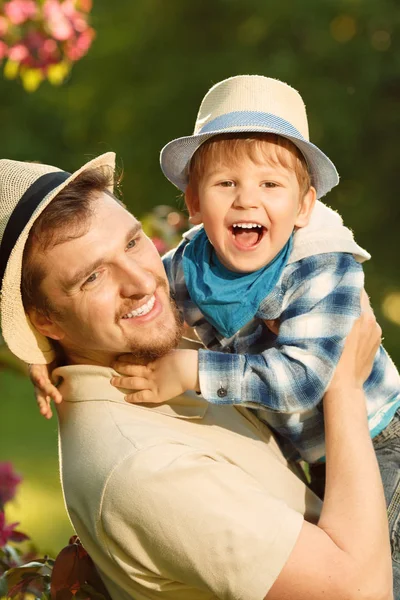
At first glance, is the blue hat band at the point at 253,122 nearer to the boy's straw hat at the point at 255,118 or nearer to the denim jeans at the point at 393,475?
the boy's straw hat at the point at 255,118

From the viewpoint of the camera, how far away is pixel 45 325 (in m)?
2.61

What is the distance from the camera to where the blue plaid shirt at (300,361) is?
247 cm

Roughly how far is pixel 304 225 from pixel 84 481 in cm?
92

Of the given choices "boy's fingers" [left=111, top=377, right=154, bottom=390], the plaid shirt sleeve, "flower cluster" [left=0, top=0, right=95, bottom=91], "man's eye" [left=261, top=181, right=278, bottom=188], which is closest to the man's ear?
"boy's fingers" [left=111, top=377, right=154, bottom=390]

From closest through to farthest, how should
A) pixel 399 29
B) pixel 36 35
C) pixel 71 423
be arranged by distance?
pixel 71 423 → pixel 36 35 → pixel 399 29

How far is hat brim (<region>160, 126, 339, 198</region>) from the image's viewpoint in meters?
2.62

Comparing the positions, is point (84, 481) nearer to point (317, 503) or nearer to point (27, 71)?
point (317, 503)

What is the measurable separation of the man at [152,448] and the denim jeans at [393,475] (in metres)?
0.21

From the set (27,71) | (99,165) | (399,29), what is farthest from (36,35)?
(399,29)

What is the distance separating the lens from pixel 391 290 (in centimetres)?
1147

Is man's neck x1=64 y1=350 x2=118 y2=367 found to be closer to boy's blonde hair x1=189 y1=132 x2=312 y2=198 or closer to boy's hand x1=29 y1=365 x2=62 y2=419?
boy's hand x1=29 y1=365 x2=62 y2=419

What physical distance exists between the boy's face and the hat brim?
0.20 feet

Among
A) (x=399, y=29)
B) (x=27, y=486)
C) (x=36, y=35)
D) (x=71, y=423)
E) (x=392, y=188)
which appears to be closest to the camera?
(x=71, y=423)

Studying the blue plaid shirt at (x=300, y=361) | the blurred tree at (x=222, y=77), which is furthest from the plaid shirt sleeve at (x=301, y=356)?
the blurred tree at (x=222, y=77)
